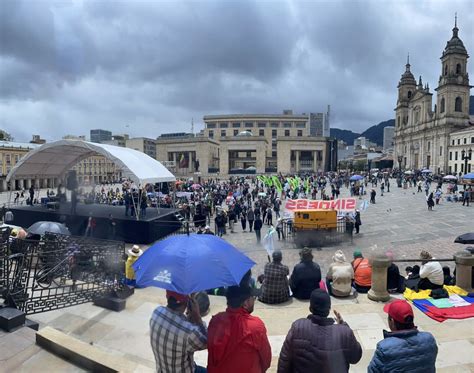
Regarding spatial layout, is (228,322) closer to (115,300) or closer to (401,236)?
(115,300)

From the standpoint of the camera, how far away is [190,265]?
317cm

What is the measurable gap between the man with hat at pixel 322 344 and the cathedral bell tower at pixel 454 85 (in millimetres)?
82673

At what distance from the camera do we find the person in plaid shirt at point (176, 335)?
292 centimetres

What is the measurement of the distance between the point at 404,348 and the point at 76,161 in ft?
91.2

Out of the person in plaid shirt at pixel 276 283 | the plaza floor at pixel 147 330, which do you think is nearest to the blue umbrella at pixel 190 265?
the plaza floor at pixel 147 330

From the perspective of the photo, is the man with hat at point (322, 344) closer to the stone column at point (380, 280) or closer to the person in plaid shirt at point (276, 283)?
the person in plaid shirt at point (276, 283)

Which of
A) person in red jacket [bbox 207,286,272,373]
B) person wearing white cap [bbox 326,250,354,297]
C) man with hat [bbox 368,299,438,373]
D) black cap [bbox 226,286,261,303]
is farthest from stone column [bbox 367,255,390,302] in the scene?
black cap [bbox 226,286,261,303]

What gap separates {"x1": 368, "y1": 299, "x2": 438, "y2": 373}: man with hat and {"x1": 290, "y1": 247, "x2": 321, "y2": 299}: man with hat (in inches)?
143

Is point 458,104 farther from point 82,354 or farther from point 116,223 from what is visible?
point 82,354

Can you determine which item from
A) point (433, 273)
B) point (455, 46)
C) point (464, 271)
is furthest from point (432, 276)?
point (455, 46)

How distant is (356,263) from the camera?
807 centimetres

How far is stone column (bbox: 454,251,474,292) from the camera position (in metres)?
7.03

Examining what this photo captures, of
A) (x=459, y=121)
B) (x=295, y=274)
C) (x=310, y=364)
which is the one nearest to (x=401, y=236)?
(x=295, y=274)

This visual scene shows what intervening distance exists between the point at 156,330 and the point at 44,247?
615 centimetres
